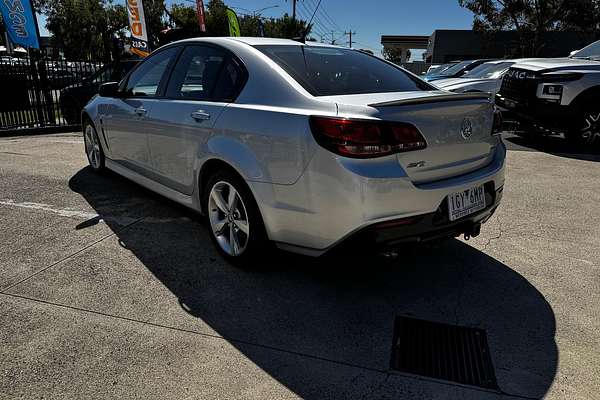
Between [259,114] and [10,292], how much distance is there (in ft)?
6.46

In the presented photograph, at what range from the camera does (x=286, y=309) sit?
Result: 2816 mm

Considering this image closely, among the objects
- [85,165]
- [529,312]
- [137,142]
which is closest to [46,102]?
[85,165]

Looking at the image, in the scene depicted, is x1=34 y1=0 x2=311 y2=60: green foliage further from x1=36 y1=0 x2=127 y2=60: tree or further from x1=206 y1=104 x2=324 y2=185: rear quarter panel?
x1=206 y1=104 x2=324 y2=185: rear quarter panel

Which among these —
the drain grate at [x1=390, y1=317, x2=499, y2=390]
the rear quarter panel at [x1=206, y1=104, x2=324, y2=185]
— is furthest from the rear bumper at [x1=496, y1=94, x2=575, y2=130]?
the rear quarter panel at [x1=206, y1=104, x2=324, y2=185]

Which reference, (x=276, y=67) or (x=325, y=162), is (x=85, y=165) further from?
(x=325, y=162)

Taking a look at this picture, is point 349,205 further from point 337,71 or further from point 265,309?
point 337,71

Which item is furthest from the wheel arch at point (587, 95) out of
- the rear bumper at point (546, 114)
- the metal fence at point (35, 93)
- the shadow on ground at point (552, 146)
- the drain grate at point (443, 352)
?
the metal fence at point (35, 93)

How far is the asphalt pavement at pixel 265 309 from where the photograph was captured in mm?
2199

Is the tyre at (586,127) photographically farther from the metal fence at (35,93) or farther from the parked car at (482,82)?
the metal fence at (35,93)

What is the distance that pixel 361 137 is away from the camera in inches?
95.5

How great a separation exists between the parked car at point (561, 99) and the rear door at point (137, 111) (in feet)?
19.6

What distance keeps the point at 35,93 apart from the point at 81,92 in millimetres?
956

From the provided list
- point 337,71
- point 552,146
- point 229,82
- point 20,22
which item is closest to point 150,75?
point 229,82

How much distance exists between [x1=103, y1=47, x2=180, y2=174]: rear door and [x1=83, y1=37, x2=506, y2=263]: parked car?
0.46 feet
